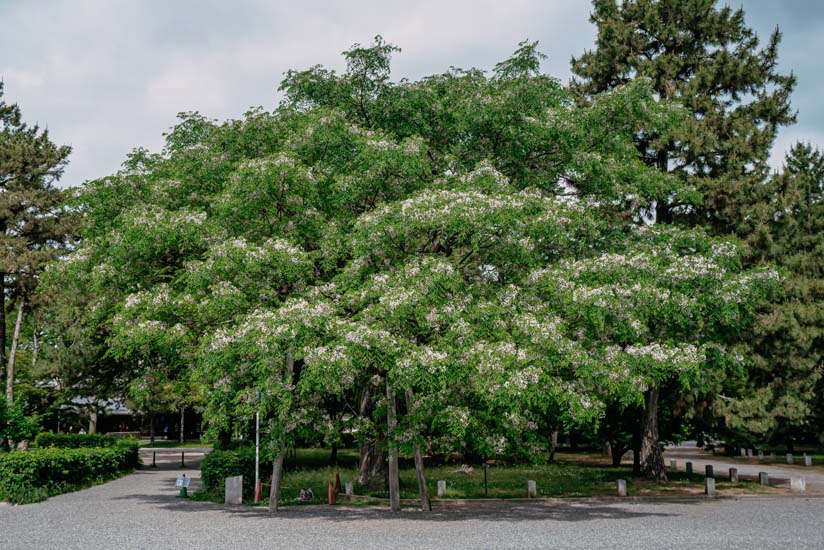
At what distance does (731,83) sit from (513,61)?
15283 millimetres

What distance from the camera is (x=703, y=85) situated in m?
31.6

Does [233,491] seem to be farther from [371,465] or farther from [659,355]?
[659,355]

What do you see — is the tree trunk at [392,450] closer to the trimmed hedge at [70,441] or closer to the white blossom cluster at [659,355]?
the white blossom cluster at [659,355]

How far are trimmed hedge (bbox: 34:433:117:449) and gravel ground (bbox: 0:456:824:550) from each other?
1170cm

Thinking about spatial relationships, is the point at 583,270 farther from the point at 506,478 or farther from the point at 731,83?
the point at 731,83

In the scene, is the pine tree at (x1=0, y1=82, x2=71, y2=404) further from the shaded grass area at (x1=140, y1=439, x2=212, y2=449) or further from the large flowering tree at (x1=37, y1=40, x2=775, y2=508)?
the shaded grass area at (x1=140, y1=439, x2=212, y2=449)

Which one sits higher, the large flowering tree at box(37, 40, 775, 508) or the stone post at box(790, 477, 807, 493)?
the large flowering tree at box(37, 40, 775, 508)

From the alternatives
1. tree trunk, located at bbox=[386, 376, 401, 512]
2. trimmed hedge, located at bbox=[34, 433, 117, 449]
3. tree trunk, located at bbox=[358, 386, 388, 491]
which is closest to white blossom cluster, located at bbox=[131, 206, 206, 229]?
tree trunk, located at bbox=[386, 376, 401, 512]

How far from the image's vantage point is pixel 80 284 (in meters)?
20.7

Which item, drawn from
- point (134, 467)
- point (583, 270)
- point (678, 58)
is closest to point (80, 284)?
point (583, 270)

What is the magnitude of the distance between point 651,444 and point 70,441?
91.0ft

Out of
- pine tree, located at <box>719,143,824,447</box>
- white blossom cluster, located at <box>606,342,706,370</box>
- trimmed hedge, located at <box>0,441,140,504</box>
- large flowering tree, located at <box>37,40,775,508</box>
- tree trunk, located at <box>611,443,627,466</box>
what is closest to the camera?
large flowering tree, located at <box>37,40,775,508</box>

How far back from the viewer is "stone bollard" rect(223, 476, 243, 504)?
20.6m

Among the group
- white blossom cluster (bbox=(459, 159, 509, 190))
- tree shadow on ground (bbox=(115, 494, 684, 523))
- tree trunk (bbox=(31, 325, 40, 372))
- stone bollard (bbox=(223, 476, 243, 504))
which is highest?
white blossom cluster (bbox=(459, 159, 509, 190))
